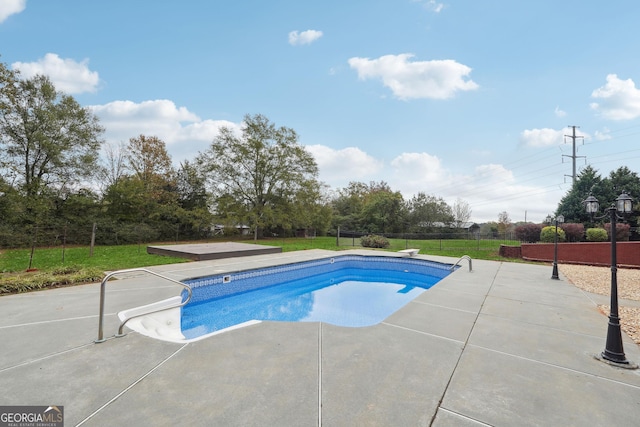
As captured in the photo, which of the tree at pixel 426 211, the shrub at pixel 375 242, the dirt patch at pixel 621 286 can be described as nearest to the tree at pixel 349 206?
the tree at pixel 426 211

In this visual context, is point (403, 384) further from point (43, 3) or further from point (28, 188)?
point (28, 188)

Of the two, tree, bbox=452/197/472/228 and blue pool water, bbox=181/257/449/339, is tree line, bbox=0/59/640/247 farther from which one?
tree, bbox=452/197/472/228

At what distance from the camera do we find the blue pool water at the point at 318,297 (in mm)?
5324

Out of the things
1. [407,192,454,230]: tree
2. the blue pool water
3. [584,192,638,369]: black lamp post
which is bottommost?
the blue pool water

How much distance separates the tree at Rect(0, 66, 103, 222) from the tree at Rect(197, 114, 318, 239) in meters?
6.82

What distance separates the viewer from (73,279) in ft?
19.0

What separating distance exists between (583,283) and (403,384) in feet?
24.1

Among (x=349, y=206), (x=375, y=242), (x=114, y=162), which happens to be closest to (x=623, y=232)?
(x=375, y=242)

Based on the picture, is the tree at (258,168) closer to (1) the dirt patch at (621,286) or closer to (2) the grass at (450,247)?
(2) the grass at (450,247)

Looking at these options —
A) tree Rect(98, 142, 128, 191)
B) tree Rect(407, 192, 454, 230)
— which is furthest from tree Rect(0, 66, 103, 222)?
tree Rect(407, 192, 454, 230)

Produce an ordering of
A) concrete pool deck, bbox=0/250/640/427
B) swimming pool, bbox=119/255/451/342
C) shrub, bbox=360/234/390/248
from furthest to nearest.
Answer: shrub, bbox=360/234/390/248 → swimming pool, bbox=119/255/451/342 → concrete pool deck, bbox=0/250/640/427

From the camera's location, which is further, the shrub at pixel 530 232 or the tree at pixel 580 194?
the tree at pixel 580 194

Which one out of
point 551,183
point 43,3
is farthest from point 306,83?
point 551,183

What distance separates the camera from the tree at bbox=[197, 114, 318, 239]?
2000cm
